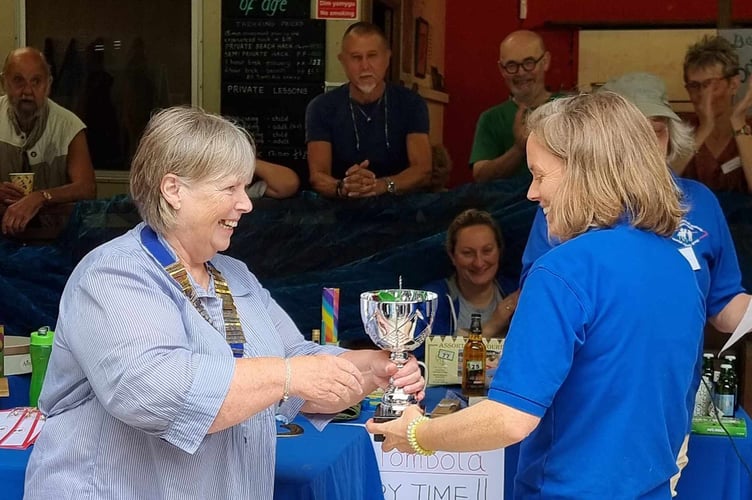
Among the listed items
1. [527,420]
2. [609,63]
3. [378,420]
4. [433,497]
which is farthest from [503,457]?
[609,63]

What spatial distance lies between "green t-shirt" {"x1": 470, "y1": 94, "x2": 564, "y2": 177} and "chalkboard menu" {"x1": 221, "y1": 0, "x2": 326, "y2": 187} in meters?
0.81

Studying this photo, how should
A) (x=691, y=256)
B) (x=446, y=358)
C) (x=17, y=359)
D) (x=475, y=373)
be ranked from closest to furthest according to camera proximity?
1. (x=691, y=256)
2. (x=17, y=359)
3. (x=475, y=373)
4. (x=446, y=358)

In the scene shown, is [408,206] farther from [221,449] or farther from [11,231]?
[221,449]

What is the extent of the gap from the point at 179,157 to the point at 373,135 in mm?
2510

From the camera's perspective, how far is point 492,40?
4781mm

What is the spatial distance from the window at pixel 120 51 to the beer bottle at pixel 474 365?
7.71 ft

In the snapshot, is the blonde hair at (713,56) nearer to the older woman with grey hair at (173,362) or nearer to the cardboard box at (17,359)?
the older woman with grey hair at (173,362)

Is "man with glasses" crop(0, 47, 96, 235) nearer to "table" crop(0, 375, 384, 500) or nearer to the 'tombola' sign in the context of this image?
"table" crop(0, 375, 384, 500)

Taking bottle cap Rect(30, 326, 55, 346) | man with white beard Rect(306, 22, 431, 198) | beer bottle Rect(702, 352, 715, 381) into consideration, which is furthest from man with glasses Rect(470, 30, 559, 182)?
bottle cap Rect(30, 326, 55, 346)

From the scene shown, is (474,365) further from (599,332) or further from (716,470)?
(599,332)

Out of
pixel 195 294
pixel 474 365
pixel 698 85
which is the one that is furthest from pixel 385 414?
pixel 698 85

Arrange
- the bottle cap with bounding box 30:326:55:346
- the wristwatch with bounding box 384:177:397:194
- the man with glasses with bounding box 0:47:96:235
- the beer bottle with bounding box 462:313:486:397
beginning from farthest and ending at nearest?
the man with glasses with bounding box 0:47:96:235 < the wristwatch with bounding box 384:177:397:194 < the beer bottle with bounding box 462:313:486:397 < the bottle cap with bounding box 30:326:55:346

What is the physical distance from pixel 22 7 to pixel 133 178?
11.8 ft

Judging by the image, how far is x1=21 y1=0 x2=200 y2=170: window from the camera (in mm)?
5352
